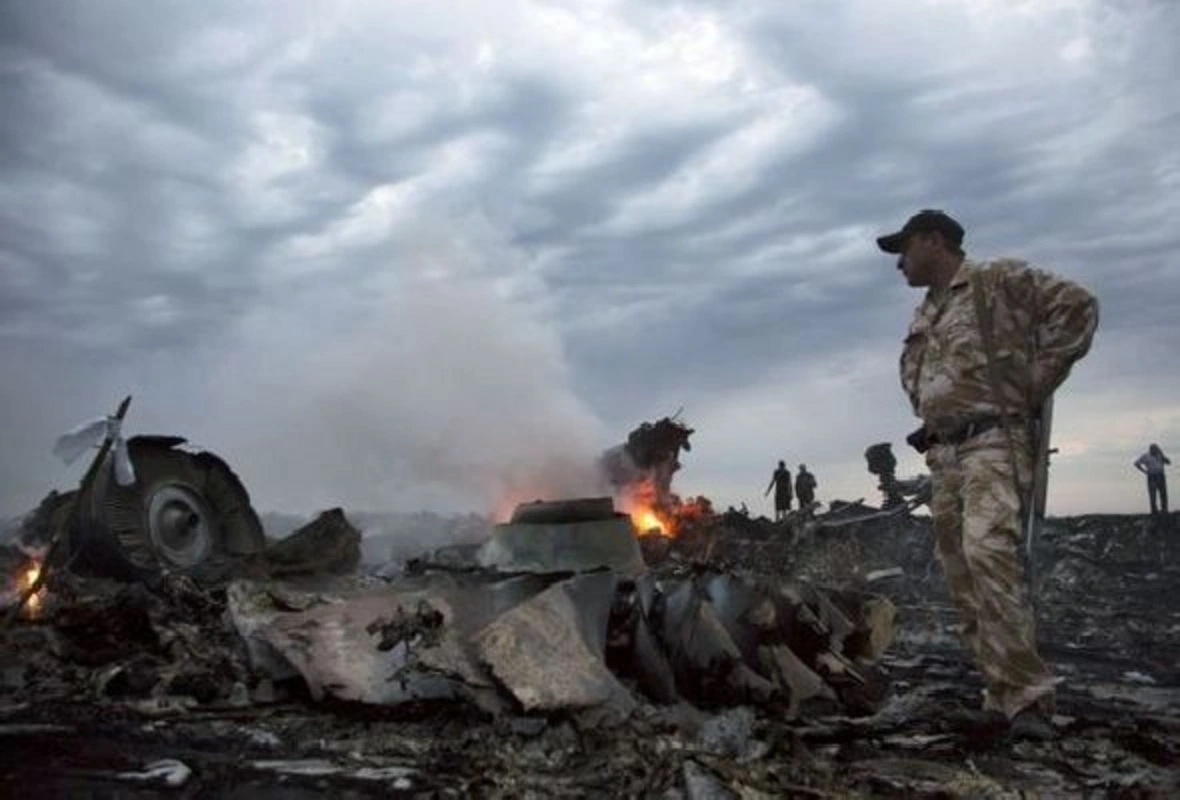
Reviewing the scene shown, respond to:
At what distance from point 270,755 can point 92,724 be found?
1120mm

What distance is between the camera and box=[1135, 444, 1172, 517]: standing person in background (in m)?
16.9

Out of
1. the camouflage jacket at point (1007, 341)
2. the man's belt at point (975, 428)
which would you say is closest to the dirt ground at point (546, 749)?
the man's belt at point (975, 428)

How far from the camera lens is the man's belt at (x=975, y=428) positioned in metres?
4.62

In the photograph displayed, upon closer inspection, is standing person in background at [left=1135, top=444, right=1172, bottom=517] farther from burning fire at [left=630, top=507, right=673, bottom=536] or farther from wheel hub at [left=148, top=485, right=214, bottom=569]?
wheel hub at [left=148, top=485, right=214, bottom=569]

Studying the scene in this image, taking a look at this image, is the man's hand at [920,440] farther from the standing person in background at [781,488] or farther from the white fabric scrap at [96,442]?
the standing person in background at [781,488]

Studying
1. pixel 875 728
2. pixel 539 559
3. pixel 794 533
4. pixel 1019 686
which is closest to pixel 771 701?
pixel 875 728

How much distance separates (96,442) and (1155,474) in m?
17.8

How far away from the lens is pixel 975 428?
470cm

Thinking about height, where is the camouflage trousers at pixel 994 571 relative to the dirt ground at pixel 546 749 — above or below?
above

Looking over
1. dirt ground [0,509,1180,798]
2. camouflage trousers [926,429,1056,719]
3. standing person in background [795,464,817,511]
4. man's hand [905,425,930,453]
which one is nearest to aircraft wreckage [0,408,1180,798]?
dirt ground [0,509,1180,798]

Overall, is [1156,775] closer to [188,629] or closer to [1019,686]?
Answer: [1019,686]

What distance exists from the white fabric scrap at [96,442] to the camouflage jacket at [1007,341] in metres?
5.70

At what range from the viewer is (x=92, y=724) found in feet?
14.0

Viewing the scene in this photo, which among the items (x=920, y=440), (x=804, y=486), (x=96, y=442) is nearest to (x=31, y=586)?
(x=96, y=442)
